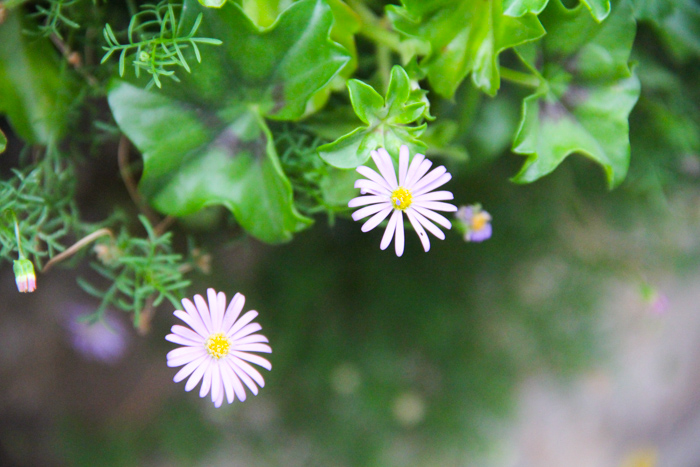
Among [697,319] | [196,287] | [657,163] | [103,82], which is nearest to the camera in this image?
[103,82]

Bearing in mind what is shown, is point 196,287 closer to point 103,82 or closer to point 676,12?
point 103,82

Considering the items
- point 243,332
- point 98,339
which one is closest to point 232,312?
point 243,332

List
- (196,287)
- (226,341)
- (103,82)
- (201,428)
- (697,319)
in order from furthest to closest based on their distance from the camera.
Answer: (697,319) < (201,428) < (196,287) < (103,82) < (226,341)

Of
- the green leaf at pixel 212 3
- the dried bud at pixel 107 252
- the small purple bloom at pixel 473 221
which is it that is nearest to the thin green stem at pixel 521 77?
the small purple bloom at pixel 473 221

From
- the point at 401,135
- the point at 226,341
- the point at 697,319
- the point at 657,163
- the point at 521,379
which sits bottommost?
the point at 226,341

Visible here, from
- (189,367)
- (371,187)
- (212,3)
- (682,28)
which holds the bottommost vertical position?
(189,367)

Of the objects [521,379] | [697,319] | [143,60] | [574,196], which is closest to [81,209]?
[143,60]

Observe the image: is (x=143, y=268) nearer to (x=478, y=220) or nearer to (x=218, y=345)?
(x=218, y=345)
